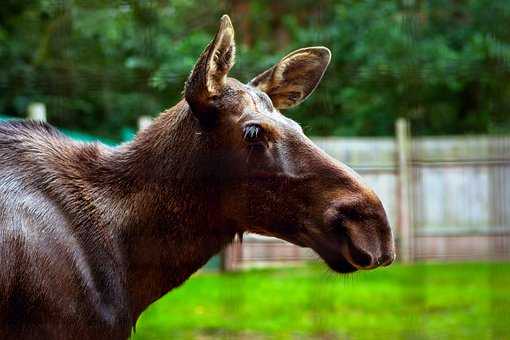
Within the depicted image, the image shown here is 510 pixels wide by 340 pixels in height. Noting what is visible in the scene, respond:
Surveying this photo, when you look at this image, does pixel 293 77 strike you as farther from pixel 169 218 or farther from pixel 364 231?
pixel 364 231

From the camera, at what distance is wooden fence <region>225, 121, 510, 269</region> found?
30.7ft

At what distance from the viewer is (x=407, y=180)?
10.3m

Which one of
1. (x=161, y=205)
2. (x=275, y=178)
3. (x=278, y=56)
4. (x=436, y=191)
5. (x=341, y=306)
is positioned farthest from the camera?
(x=436, y=191)

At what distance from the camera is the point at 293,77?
12.5 feet

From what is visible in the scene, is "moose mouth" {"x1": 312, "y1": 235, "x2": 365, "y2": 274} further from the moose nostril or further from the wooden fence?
the wooden fence

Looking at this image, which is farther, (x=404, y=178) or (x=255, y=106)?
(x=404, y=178)

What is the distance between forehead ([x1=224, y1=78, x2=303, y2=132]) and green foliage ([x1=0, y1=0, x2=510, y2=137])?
1.83 m

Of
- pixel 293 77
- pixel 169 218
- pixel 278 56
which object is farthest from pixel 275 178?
pixel 278 56

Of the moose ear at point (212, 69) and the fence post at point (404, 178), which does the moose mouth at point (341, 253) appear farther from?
the fence post at point (404, 178)

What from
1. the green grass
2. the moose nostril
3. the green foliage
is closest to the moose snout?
the moose nostril

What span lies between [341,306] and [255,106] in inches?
195

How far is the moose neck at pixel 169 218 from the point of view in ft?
11.1

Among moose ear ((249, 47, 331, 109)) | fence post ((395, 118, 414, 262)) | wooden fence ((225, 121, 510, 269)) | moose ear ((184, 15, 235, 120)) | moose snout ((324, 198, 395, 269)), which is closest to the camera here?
moose snout ((324, 198, 395, 269))

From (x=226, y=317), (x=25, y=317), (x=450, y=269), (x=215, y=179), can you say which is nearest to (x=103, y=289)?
(x=25, y=317)
